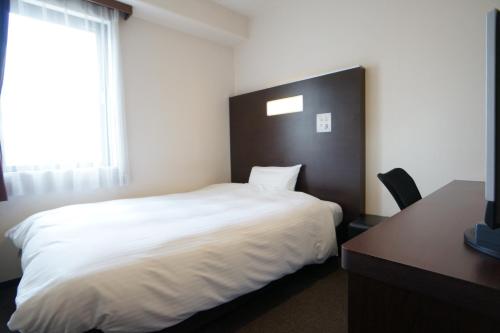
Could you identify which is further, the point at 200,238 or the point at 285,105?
the point at 285,105

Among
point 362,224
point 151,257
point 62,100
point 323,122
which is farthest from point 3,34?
point 362,224

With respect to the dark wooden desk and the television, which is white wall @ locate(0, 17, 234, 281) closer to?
the dark wooden desk

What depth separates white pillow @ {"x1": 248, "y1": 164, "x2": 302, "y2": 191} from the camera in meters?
2.77

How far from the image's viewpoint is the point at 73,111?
2.38m

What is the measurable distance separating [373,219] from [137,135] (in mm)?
2540

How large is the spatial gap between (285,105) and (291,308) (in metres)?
2.06

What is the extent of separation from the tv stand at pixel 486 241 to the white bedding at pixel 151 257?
1.10 m

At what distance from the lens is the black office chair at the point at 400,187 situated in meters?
1.36

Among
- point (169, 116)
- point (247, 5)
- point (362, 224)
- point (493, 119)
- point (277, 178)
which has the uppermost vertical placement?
point (247, 5)

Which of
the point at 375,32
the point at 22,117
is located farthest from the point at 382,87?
the point at 22,117

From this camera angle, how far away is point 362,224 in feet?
7.06

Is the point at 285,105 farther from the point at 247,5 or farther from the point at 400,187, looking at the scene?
the point at 400,187

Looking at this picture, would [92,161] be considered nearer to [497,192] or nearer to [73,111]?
[73,111]

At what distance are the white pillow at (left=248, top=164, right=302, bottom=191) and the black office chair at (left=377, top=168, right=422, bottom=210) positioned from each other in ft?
4.15
